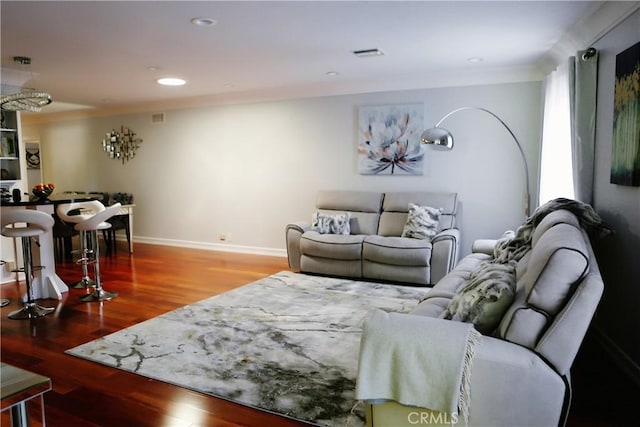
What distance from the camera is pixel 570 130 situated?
355 cm

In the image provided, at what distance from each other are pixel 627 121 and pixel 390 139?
310 cm

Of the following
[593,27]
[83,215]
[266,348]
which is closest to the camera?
[266,348]

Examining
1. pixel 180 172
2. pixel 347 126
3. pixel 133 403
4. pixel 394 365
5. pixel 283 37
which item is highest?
pixel 283 37

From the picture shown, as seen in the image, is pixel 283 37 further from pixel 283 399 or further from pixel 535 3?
pixel 283 399

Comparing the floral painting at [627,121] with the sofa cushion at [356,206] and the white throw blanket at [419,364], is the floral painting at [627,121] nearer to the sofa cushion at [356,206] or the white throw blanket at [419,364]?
the white throw blanket at [419,364]

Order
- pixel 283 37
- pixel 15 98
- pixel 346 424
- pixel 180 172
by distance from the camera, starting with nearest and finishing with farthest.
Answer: pixel 346 424 < pixel 283 37 < pixel 15 98 < pixel 180 172

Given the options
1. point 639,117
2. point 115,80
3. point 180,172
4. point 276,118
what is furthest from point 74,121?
point 639,117

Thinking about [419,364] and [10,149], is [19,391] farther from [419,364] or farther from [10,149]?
[10,149]

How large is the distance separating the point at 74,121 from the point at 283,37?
20.4ft

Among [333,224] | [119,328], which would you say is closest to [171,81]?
[333,224]

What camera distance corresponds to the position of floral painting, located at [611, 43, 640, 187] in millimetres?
2469

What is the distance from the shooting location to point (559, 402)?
5.29ft

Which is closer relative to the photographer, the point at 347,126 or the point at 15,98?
the point at 15,98

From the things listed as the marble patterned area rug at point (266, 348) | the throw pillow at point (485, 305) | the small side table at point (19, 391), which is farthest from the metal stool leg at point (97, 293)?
the throw pillow at point (485, 305)
